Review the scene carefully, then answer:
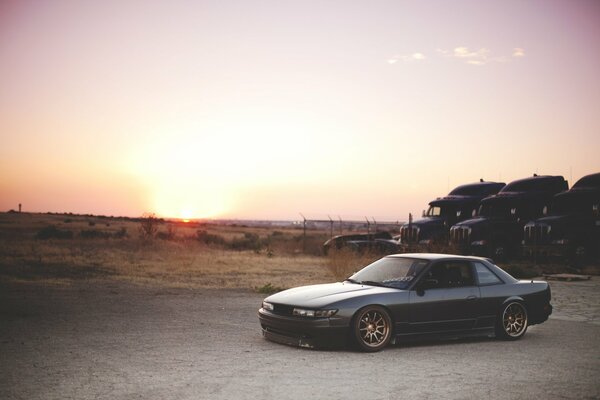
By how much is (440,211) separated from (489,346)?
22.9 meters

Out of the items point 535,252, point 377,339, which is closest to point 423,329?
point 377,339

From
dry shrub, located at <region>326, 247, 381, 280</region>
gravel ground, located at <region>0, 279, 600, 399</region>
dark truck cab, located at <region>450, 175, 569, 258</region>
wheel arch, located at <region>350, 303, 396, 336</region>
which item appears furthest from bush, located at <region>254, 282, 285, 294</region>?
dark truck cab, located at <region>450, 175, 569, 258</region>

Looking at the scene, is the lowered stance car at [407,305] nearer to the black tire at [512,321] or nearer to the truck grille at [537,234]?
the black tire at [512,321]

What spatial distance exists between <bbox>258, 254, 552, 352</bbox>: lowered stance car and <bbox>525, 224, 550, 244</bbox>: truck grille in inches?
666

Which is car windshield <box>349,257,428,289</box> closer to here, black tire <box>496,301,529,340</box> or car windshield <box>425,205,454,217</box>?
black tire <box>496,301,529,340</box>

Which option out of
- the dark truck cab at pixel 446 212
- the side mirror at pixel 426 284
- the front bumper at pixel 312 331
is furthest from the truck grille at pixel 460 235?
the front bumper at pixel 312 331

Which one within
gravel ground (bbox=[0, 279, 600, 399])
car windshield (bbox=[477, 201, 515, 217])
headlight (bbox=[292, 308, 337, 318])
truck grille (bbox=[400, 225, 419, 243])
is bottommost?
gravel ground (bbox=[0, 279, 600, 399])

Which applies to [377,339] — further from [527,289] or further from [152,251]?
[152,251]

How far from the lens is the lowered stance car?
29.1ft

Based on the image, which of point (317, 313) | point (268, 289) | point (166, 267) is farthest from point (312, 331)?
point (166, 267)

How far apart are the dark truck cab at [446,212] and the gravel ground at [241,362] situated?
17808mm

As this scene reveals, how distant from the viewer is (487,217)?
29.0 meters

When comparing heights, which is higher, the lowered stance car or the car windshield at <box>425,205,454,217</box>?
the car windshield at <box>425,205,454,217</box>

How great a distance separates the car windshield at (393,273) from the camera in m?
9.73
